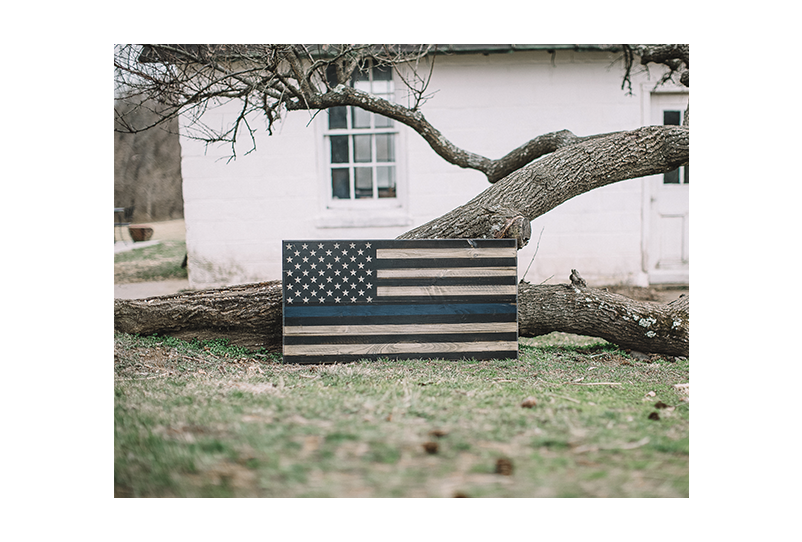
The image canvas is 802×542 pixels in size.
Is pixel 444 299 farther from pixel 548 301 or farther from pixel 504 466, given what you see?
pixel 504 466

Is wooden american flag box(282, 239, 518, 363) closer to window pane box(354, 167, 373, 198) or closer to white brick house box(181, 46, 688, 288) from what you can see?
white brick house box(181, 46, 688, 288)

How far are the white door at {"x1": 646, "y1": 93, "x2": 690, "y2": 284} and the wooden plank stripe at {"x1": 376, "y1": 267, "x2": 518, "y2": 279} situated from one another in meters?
4.52

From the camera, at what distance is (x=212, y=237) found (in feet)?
24.6

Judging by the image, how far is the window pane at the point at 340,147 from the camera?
7574mm

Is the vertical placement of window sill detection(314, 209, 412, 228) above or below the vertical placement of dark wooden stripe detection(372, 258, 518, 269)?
above

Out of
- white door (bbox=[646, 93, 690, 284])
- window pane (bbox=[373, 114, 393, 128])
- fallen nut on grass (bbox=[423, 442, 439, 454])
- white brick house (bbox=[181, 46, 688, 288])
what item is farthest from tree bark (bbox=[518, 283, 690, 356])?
window pane (bbox=[373, 114, 393, 128])

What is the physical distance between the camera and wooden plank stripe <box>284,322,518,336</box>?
3957 mm

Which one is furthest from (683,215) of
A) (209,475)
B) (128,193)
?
(128,193)

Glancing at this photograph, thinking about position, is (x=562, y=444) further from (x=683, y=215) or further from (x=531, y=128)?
(x=683, y=215)

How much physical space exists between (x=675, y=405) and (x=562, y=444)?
97 centimetres

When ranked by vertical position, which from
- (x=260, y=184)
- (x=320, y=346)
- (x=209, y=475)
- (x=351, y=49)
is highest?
(x=351, y=49)

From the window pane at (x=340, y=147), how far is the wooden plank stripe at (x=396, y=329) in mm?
4047

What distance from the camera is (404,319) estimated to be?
3982mm

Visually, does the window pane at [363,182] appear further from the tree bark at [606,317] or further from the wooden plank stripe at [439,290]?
the wooden plank stripe at [439,290]
